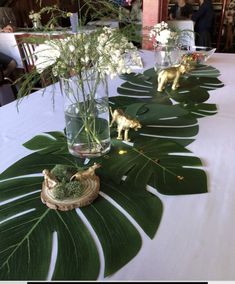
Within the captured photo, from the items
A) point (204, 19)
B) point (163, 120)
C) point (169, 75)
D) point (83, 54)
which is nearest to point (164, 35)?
point (169, 75)

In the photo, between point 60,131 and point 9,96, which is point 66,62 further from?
point 9,96

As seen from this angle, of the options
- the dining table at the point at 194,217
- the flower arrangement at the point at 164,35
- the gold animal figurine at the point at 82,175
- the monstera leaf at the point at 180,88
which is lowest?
the monstera leaf at the point at 180,88

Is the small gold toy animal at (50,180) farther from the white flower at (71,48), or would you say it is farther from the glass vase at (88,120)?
the white flower at (71,48)

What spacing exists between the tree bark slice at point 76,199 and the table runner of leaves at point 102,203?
0.01 m

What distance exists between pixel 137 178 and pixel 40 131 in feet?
1.60

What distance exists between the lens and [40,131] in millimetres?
1165

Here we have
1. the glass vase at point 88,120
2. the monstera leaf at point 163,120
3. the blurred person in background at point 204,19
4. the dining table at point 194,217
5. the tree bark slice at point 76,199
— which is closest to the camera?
the dining table at point 194,217

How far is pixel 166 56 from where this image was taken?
1.79 metres

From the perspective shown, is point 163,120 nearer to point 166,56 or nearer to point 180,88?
point 180,88

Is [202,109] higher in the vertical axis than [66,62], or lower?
lower

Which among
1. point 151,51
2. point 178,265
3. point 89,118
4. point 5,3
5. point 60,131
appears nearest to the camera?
point 178,265

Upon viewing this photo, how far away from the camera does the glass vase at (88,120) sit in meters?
0.95

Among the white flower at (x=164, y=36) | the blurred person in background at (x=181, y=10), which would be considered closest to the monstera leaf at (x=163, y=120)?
the white flower at (x=164, y=36)

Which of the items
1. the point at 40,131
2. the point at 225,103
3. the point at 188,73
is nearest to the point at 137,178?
the point at 40,131
